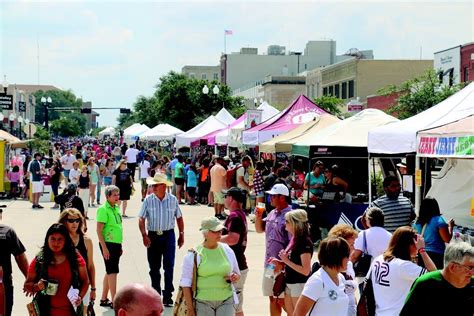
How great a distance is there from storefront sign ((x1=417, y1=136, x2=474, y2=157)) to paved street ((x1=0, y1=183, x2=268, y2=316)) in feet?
9.98

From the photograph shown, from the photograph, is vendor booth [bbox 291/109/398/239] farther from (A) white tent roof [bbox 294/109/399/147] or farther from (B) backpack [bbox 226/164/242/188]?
(B) backpack [bbox 226/164/242/188]

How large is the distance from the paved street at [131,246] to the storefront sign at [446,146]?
9.98ft

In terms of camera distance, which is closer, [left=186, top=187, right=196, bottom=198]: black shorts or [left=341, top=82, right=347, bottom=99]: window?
[left=186, top=187, right=196, bottom=198]: black shorts

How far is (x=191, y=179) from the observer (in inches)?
1069

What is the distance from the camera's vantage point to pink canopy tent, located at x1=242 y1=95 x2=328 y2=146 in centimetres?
2348

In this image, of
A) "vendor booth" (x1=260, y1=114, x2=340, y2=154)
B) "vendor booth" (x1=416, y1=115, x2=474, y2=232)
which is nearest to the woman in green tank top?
"vendor booth" (x1=416, y1=115, x2=474, y2=232)

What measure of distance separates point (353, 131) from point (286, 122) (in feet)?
24.0

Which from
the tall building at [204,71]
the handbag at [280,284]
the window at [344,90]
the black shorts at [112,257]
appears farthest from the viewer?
the tall building at [204,71]

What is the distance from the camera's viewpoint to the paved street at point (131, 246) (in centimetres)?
1150

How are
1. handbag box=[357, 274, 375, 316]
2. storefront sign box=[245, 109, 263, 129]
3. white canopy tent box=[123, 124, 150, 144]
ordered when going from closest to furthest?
handbag box=[357, 274, 375, 316], storefront sign box=[245, 109, 263, 129], white canopy tent box=[123, 124, 150, 144]

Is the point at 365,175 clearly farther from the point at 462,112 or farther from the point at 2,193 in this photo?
the point at 2,193

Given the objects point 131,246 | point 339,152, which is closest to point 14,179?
point 131,246

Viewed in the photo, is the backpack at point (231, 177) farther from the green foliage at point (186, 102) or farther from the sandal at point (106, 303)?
the green foliage at point (186, 102)

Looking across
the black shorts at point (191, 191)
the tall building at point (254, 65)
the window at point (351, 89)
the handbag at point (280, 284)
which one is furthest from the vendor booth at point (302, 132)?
the tall building at point (254, 65)
